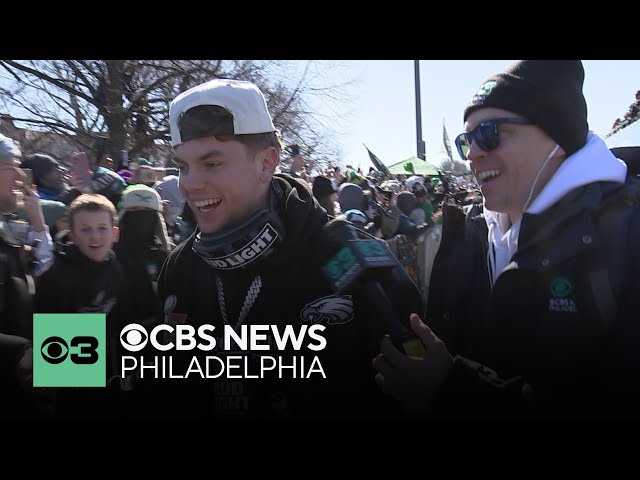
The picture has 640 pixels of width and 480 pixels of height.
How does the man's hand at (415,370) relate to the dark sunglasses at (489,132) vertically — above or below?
below

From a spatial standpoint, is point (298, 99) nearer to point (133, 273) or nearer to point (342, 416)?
point (133, 273)

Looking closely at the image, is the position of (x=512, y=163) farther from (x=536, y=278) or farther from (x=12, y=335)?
(x=12, y=335)

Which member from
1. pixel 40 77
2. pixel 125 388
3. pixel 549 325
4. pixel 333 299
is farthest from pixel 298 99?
pixel 549 325

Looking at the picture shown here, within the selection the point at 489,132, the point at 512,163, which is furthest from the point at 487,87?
the point at 512,163

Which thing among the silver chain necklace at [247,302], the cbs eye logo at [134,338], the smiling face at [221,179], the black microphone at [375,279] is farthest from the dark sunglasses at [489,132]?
the cbs eye logo at [134,338]

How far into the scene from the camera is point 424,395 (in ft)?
6.23

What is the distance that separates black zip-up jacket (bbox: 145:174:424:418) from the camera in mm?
2096

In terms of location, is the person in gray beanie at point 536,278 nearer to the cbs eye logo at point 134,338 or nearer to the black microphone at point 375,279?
the black microphone at point 375,279

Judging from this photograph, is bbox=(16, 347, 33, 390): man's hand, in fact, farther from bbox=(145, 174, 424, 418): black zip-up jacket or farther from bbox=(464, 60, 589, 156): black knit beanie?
bbox=(464, 60, 589, 156): black knit beanie

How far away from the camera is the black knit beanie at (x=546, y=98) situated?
6.15 ft

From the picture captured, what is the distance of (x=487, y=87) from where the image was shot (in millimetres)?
1959

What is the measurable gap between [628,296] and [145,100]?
9.18ft

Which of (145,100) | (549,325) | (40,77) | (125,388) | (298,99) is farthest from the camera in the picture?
(145,100)

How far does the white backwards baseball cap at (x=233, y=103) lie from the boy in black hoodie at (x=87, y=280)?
2.40 ft
